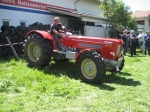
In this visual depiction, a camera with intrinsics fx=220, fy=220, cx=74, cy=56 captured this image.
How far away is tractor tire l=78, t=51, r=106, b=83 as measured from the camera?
611cm

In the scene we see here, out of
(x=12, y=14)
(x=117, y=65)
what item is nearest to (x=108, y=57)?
(x=117, y=65)

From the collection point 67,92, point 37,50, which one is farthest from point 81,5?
point 67,92

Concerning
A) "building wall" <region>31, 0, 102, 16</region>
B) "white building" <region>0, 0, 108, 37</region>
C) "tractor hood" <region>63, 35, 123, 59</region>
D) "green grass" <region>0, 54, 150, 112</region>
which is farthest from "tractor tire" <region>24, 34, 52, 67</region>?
"building wall" <region>31, 0, 102, 16</region>

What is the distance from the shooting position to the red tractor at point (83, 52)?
6.30 meters

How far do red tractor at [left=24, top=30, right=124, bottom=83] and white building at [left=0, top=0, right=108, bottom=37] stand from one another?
5.26 m

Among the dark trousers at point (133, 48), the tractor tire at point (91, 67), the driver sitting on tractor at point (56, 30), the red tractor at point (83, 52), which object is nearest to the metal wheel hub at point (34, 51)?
the red tractor at point (83, 52)

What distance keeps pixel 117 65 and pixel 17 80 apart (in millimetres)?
3003

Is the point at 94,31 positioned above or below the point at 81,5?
below

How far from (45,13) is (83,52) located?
9500 millimetres

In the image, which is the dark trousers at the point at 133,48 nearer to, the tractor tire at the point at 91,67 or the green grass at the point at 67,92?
the green grass at the point at 67,92

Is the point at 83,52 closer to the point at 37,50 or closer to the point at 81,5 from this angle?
the point at 37,50

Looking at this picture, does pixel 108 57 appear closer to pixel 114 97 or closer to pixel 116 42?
pixel 116 42

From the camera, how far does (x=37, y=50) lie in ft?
25.7

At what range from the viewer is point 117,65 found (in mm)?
6754
